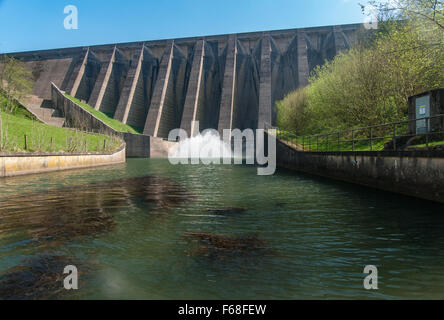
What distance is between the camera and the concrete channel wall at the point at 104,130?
47272 mm

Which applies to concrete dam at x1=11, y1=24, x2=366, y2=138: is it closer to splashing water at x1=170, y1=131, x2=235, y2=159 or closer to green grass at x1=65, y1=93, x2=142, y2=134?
green grass at x1=65, y1=93, x2=142, y2=134

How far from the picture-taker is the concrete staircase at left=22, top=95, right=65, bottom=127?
46875 mm

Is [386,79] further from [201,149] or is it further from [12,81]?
[12,81]

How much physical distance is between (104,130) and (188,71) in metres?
27.8

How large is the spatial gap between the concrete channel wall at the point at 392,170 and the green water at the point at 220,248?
842 millimetres

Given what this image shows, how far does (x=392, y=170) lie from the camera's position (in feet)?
39.6

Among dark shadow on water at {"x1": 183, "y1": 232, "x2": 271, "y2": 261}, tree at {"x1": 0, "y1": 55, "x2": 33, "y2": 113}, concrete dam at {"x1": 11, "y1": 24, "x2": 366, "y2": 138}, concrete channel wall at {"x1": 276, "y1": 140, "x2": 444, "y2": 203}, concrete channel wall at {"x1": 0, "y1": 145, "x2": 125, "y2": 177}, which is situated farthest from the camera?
concrete dam at {"x1": 11, "y1": 24, "x2": 366, "y2": 138}

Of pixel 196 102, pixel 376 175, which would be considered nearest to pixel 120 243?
pixel 376 175

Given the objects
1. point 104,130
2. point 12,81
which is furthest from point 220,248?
point 12,81

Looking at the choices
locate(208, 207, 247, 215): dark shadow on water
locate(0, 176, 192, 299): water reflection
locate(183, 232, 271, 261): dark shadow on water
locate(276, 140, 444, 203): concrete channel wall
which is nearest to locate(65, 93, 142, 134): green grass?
locate(276, 140, 444, 203): concrete channel wall

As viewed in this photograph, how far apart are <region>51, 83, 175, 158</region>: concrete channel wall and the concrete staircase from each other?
3.42 feet

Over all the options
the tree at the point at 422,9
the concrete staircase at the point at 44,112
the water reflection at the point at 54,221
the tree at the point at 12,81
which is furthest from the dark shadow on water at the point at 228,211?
the tree at the point at 12,81

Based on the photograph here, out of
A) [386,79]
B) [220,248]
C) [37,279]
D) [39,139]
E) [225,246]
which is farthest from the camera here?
[39,139]
